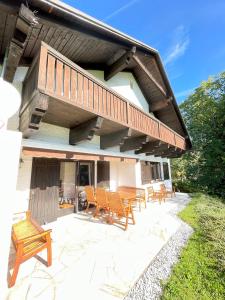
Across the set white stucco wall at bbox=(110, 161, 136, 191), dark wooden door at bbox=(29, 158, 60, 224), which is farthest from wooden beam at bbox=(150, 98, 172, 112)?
dark wooden door at bbox=(29, 158, 60, 224)

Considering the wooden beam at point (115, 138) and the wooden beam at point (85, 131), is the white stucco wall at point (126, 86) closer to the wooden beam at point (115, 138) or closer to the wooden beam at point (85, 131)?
the wooden beam at point (115, 138)

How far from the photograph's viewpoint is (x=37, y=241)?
10.9 feet

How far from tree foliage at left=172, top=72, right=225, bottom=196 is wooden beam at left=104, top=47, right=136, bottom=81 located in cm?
1291

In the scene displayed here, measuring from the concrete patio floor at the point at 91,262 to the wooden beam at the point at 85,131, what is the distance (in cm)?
293

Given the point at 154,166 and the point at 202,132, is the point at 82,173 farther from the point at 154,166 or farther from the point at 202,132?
the point at 202,132

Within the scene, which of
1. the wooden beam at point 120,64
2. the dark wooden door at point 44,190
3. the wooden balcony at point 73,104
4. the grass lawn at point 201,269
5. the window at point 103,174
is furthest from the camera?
the window at point 103,174

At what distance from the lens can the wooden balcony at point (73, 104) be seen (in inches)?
124

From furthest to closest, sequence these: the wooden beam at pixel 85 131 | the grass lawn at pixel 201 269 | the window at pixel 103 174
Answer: the window at pixel 103 174 < the wooden beam at pixel 85 131 < the grass lawn at pixel 201 269

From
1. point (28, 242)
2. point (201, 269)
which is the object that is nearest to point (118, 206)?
point (201, 269)

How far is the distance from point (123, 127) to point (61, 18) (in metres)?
3.30

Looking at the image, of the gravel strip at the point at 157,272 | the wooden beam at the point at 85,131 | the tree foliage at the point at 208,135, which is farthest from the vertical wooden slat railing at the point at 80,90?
the tree foliage at the point at 208,135

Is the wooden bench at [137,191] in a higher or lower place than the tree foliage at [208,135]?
lower

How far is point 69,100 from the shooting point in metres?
3.58

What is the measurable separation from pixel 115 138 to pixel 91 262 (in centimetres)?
395
